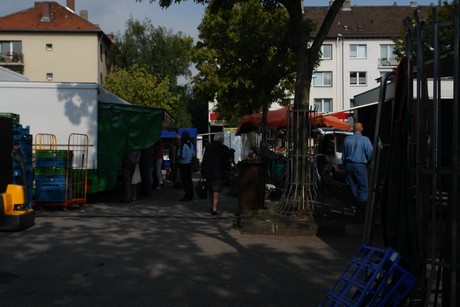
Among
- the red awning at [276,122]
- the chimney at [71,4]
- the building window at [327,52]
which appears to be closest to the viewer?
the red awning at [276,122]

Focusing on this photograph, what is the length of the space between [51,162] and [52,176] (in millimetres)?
318

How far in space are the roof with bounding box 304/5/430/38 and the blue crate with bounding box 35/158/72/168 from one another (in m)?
45.8

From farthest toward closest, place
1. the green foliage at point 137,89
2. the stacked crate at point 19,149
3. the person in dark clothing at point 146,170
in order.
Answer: the green foliage at point 137,89 < the person in dark clothing at point 146,170 < the stacked crate at point 19,149

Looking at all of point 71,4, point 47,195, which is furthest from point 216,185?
point 71,4

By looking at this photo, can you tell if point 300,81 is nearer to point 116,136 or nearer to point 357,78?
point 116,136

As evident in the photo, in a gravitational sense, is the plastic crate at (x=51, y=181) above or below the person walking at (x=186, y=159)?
below

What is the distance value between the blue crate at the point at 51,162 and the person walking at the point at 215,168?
10.4 feet

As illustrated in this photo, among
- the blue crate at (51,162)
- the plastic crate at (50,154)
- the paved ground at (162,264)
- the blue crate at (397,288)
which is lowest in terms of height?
the paved ground at (162,264)

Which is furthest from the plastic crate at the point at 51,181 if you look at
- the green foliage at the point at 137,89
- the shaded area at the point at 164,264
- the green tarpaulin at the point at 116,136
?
the green foliage at the point at 137,89

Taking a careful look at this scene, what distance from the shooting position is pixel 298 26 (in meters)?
9.95

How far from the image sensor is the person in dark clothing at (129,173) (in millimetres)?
13898

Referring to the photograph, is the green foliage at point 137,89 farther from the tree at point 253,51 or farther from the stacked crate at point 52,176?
the stacked crate at point 52,176

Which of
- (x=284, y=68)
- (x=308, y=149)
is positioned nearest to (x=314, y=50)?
(x=308, y=149)

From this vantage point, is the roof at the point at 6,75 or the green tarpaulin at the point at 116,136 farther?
the roof at the point at 6,75
